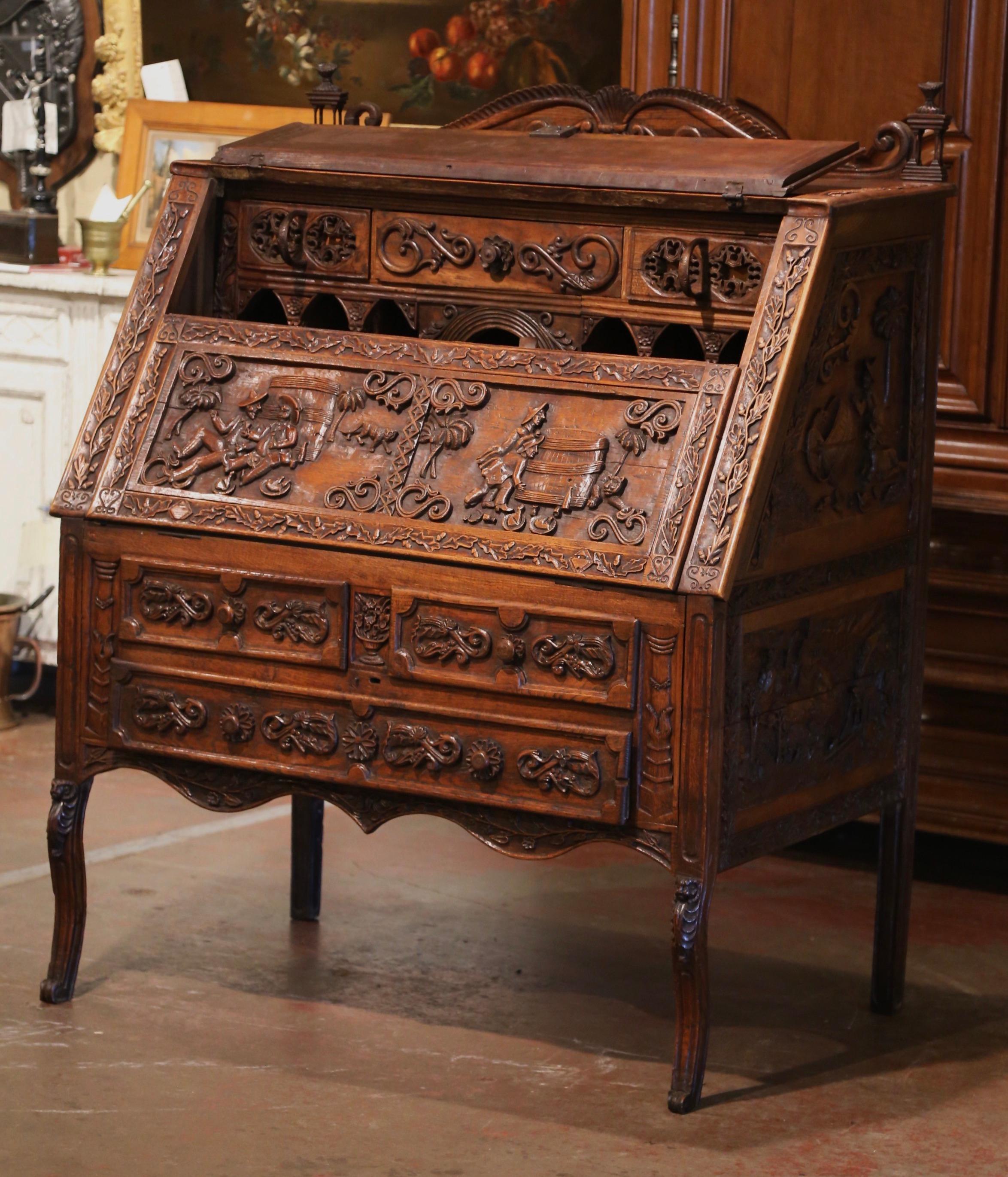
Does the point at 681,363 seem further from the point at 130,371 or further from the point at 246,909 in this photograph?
the point at 246,909

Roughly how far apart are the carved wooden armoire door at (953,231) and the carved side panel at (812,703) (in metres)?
0.90

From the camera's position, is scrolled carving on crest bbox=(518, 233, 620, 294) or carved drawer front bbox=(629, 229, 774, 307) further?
scrolled carving on crest bbox=(518, 233, 620, 294)

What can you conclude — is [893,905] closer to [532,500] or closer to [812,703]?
[812,703]

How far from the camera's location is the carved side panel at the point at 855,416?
3.55 meters

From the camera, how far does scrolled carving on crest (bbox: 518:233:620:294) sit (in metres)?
3.75

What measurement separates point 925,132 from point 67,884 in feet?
6.81

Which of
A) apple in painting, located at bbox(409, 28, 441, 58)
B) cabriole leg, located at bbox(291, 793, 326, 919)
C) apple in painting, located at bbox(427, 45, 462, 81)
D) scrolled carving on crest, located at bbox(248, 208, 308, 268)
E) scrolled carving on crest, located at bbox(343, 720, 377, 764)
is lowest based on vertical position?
cabriole leg, located at bbox(291, 793, 326, 919)

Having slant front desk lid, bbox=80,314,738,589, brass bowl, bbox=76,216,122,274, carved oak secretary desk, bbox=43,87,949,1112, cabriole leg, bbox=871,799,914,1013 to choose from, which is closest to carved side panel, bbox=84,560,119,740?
carved oak secretary desk, bbox=43,87,949,1112

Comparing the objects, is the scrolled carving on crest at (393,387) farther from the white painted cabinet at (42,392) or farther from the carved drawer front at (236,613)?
the white painted cabinet at (42,392)

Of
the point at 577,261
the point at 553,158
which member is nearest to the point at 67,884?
the point at 577,261

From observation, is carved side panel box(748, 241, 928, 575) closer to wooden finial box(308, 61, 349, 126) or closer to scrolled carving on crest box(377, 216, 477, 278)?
scrolled carving on crest box(377, 216, 477, 278)

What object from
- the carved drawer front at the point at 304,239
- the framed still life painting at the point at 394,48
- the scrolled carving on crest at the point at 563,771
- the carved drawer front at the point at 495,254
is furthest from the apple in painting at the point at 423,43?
the scrolled carving on crest at the point at 563,771

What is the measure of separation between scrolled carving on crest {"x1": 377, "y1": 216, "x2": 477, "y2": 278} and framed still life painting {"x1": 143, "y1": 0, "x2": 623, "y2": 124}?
1.96 metres

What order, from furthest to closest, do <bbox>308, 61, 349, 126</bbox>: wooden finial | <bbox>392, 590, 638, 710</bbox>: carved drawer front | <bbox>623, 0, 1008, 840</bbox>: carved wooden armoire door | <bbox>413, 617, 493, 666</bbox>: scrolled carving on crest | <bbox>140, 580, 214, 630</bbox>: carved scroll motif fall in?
<bbox>623, 0, 1008, 840</bbox>: carved wooden armoire door → <bbox>308, 61, 349, 126</bbox>: wooden finial → <bbox>140, 580, 214, 630</bbox>: carved scroll motif → <bbox>413, 617, 493, 666</bbox>: scrolled carving on crest → <bbox>392, 590, 638, 710</bbox>: carved drawer front
